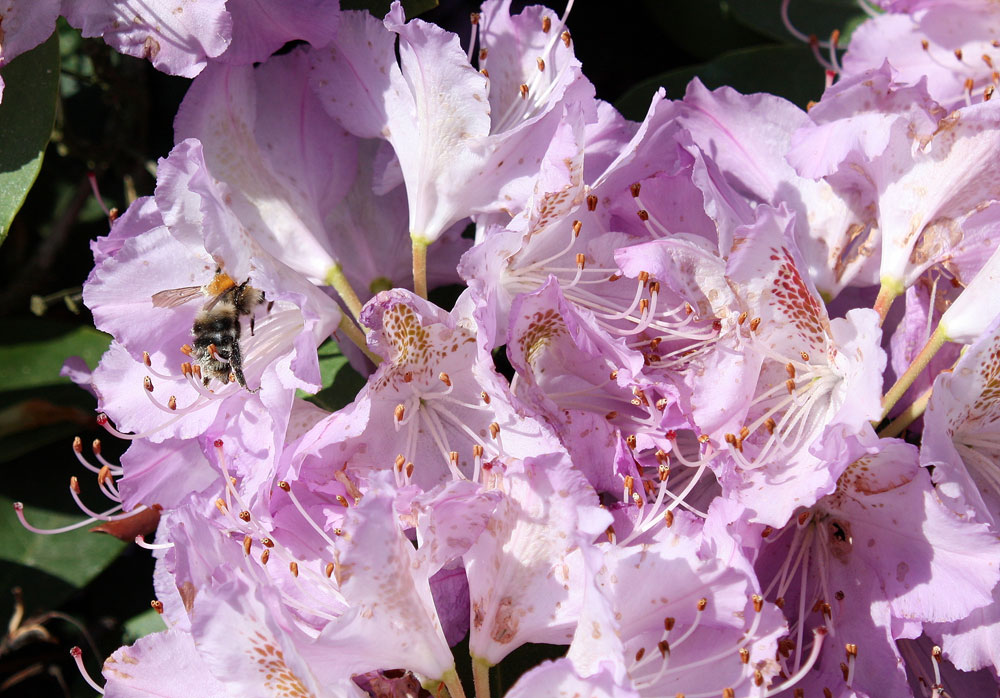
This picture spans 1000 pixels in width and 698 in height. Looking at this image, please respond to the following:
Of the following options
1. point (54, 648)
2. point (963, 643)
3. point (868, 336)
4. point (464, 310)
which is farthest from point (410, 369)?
point (54, 648)

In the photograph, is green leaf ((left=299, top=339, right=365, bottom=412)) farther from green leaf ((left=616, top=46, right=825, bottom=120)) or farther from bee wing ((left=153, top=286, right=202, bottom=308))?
green leaf ((left=616, top=46, right=825, bottom=120))

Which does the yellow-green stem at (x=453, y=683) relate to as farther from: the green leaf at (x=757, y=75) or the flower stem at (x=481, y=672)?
the green leaf at (x=757, y=75)

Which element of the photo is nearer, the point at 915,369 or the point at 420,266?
the point at 915,369

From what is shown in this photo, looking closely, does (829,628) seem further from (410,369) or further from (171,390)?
(171,390)

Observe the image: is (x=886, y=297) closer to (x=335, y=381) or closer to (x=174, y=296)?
(x=335, y=381)

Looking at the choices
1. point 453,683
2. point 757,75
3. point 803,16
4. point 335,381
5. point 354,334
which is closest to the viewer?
point 453,683

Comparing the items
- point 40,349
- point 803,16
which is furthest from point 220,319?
point 803,16
